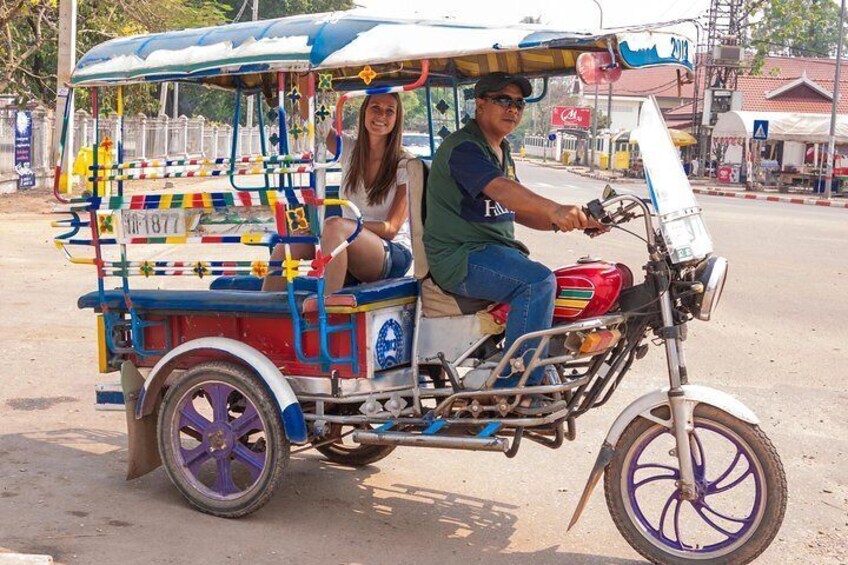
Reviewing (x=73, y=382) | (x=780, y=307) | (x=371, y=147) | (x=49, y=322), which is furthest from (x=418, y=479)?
(x=780, y=307)

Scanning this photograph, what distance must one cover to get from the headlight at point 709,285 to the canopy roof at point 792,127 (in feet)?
112

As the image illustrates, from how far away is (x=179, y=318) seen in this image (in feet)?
16.7

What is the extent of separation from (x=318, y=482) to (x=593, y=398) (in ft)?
5.25

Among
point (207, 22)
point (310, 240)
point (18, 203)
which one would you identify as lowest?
point (18, 203)

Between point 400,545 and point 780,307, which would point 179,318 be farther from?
point 780,307

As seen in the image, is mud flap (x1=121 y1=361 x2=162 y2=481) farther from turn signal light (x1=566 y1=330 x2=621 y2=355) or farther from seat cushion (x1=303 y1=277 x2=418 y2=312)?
turn signal light (x1=566 y1=330 x2=621 y2=355)

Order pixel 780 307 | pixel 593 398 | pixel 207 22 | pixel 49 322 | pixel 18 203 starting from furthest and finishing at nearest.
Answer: pixel 207 22
pixel 18 203
pixel 780 307
pixel 49 322
pixel 593 398

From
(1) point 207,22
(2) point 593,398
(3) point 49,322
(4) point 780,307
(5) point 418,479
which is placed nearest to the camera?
(2) point 593,398

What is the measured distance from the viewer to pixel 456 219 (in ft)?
15.2

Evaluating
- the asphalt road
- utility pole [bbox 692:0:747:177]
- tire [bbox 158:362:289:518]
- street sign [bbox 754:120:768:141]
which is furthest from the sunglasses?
utility pole [bbox 692:0:747:177]

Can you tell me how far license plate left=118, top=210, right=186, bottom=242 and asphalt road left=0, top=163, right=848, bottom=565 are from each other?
3.97 ft

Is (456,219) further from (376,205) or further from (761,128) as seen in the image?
(761,128)

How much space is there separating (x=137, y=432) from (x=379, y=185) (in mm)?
1662

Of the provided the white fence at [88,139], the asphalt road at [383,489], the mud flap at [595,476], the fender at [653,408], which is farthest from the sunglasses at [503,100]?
the white fence at [88,139]
